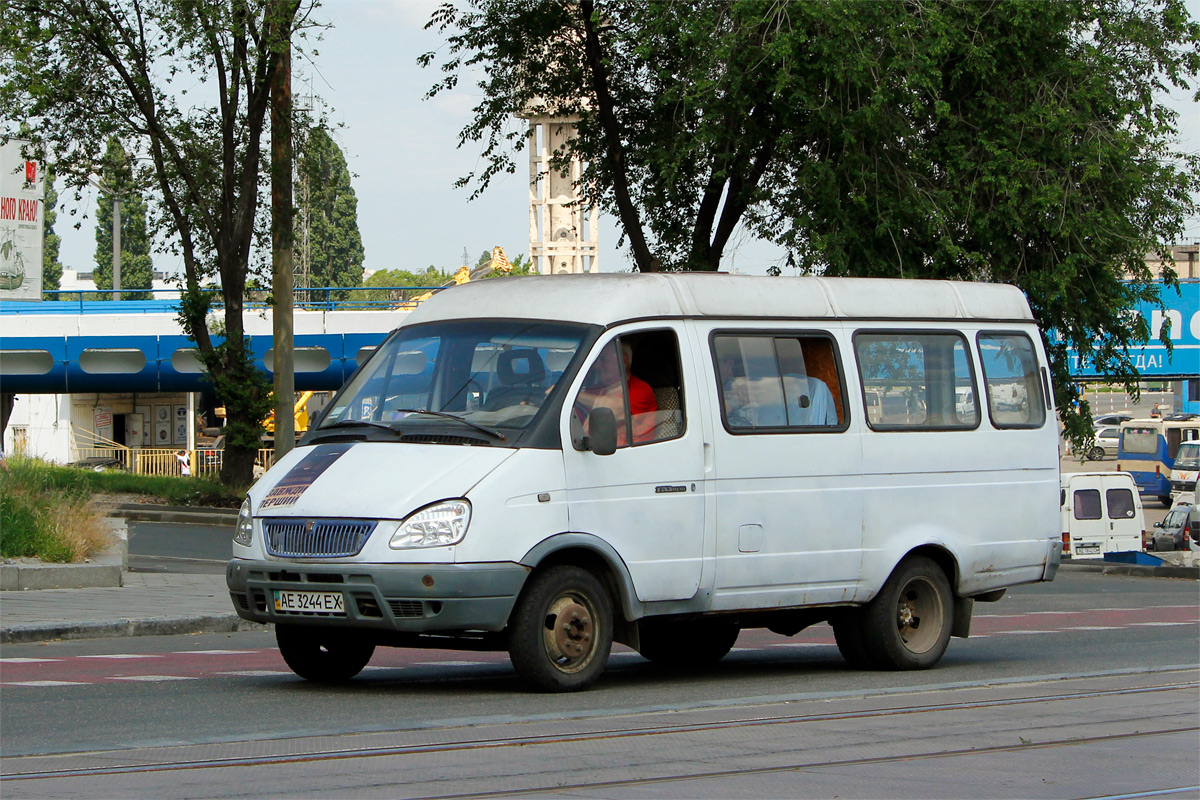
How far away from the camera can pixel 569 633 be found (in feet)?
29.5

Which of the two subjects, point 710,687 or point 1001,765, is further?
point 710,687

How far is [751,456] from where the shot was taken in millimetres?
9867

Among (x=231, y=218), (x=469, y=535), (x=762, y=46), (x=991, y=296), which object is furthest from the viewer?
(x=231, y=218)

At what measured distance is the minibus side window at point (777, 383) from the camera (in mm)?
9906

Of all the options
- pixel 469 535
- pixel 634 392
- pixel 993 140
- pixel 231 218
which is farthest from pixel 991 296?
pixel 231 218

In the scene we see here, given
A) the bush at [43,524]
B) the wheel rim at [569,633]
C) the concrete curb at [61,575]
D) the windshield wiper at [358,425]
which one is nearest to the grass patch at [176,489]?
the bush at [43,524]

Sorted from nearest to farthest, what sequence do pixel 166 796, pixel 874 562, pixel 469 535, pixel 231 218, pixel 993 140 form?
pixel 166 796
pixel 469 535
pixel 874 562
pixel 993 140
pixel 231 218

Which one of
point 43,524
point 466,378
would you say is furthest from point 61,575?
point 466,378

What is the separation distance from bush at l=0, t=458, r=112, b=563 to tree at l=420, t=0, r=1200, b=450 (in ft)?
33.8

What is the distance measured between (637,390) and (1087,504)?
24501mm

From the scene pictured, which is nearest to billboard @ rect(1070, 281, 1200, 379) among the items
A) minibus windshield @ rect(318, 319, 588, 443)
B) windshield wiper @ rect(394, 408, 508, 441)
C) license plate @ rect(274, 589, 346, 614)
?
minibus windshield @ rect(318, 319, 588, 443)

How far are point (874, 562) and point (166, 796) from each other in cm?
573

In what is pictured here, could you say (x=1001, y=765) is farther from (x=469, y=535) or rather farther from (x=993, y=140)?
(x=993, y=140)

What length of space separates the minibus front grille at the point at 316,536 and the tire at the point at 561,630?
974 millimetres
